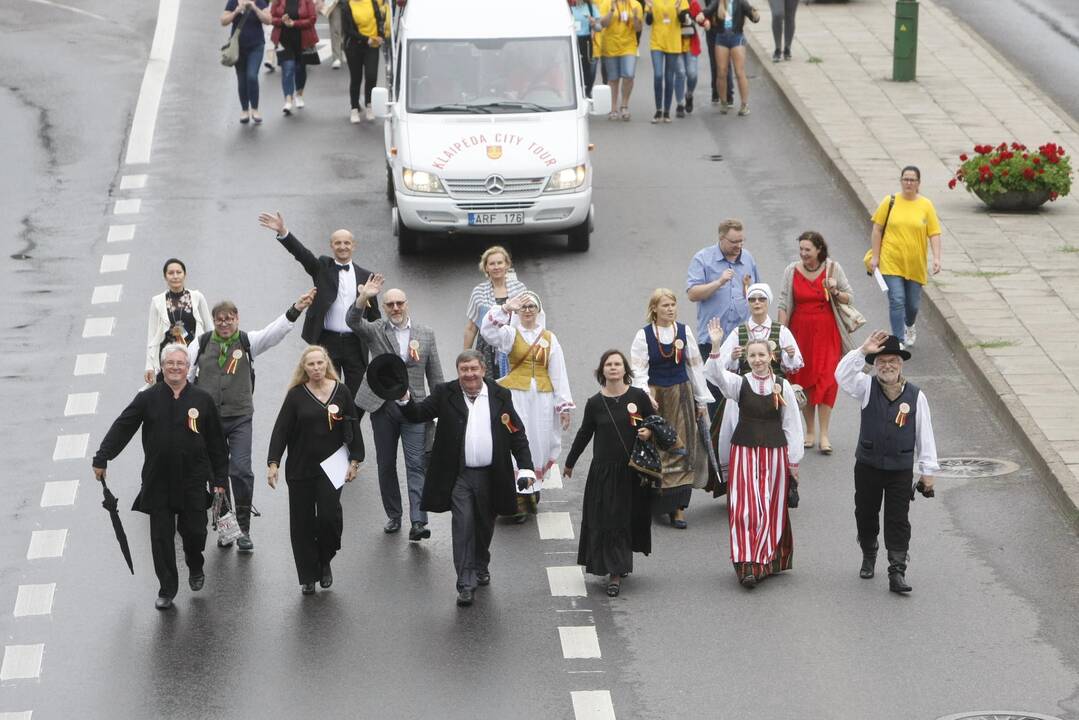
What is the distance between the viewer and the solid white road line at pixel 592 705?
11191mm

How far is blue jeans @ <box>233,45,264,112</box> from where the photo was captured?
25.2 meters

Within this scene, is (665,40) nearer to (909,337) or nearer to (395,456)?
(909,337)

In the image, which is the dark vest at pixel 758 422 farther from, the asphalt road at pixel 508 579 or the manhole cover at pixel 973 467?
the manhole cover at pixel 973 467

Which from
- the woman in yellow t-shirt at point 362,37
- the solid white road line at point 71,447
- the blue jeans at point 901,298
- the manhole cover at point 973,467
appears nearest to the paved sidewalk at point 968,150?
the manhole cover at point 973,467

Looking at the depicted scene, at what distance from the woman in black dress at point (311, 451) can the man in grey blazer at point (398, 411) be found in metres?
0.96

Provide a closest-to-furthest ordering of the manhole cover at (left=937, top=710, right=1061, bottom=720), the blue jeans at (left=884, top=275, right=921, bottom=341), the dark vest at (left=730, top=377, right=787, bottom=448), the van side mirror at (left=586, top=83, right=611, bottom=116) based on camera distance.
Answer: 1. the manhole cover at (left=937, top=710, right=1061, bottom=720)
2. the dark vest at (left=730, top=377, right=787, bottom=448)
3. the blue jeans at (left=884, top=275, right=921, bottom=341)
4. the van side mirror at (left=586, top=83, right=611, bottom=116)

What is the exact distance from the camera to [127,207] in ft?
73.7

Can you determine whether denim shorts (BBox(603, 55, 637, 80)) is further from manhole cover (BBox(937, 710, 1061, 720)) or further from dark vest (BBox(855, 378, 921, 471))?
manhole cover (BBox(937, 710, 1061, 720))

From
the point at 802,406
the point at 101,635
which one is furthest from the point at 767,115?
the point at 101,635

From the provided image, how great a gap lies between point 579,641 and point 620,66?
14950 mm

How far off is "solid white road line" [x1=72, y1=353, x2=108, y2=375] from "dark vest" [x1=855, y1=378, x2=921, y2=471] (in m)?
7.58

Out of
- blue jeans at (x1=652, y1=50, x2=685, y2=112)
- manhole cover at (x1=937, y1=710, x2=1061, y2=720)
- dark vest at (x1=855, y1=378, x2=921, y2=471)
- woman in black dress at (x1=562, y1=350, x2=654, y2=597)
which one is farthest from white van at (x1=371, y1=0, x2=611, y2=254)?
manhole cover at (x1=937, y1=710, x2=1061, y2=720)

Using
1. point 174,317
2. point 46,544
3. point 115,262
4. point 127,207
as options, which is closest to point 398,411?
point 174,317

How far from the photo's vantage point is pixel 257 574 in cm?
1347
